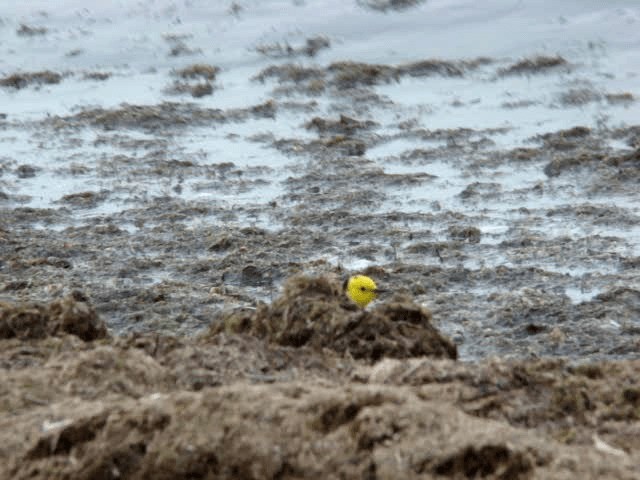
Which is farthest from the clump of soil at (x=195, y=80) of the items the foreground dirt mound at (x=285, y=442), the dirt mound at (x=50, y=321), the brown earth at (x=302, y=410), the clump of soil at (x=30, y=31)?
the foreground dirt mound at (x=285, y=442)

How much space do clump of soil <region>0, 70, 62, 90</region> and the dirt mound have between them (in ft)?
35.4

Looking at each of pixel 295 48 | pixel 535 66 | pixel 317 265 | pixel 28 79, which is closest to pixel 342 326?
Result: pixel 317 265

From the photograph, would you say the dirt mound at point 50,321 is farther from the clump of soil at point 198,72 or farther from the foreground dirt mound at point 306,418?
the clump of soil at point 198,72

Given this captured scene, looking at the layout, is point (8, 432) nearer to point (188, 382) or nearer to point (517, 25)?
point (188, 382)

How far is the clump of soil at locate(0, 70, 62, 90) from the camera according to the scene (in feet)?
49.9

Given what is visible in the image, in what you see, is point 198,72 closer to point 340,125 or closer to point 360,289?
point 340,125

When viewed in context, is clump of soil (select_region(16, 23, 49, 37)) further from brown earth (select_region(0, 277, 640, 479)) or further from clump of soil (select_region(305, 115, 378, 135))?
brown earth (select_region(0, 277, 640, 479))

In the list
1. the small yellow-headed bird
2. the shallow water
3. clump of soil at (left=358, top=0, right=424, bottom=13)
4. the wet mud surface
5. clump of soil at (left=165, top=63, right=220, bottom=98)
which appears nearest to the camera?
the wet mud surface

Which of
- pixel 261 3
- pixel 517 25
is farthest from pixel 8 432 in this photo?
pixel 261 3

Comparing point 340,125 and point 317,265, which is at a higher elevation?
point 340,125

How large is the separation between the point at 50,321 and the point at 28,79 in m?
11.2

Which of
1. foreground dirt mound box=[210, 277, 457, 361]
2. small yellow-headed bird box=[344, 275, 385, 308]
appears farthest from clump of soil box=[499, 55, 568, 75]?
foreground dirt mound box=[210, 277, 457, 361]

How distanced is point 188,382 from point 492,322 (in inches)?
108

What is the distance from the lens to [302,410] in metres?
3.48
